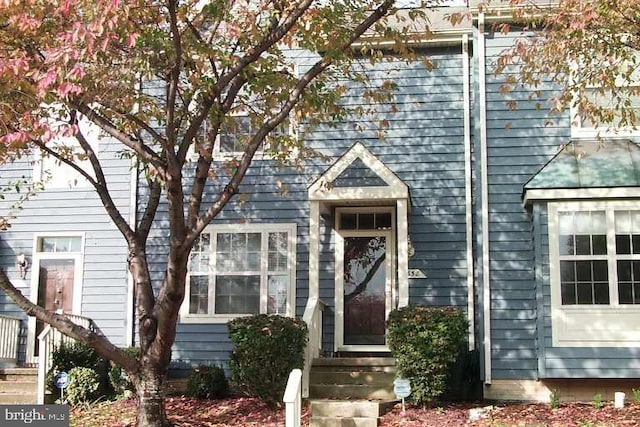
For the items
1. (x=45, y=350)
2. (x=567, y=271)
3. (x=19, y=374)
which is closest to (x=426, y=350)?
(x=567, y=271)

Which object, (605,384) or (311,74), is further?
(605,384)

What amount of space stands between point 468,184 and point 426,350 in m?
3.40

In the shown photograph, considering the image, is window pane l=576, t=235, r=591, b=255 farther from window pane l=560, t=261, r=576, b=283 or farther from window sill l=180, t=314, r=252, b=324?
window sill l=180, t=314, r=252, b=324

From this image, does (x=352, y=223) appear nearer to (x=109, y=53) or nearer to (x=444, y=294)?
(x=444, y=294)

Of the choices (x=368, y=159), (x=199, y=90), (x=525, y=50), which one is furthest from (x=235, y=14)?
(x=525, y=50)

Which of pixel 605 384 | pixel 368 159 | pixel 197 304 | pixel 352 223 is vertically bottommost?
pixel 605 384

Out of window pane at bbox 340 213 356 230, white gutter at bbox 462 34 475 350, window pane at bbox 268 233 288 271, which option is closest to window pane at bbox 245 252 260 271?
window pane at bbox 268 233 288 271

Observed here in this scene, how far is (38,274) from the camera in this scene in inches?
558

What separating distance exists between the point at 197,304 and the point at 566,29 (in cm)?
738

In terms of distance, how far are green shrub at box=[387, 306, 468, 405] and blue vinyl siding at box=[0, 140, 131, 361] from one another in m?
5.43

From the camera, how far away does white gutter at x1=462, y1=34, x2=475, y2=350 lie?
12492 mm

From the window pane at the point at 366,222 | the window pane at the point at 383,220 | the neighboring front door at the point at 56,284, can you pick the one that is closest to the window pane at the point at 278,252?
the window pane at the point at 366,222

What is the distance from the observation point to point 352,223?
13219mm

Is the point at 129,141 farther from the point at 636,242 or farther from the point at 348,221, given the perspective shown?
the point at 636,242
